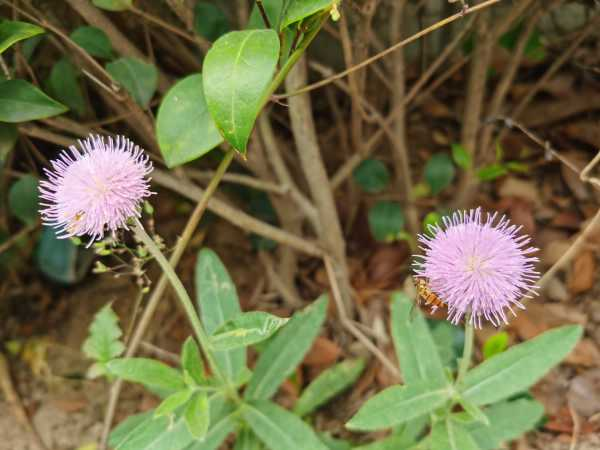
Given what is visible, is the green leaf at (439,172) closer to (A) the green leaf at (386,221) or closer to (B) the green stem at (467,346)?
(A) the green leaf at (386,221)

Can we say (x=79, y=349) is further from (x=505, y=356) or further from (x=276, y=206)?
(x=505, y=356)

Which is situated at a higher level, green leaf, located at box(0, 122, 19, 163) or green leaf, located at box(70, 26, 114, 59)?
green leaf, located at box(70, 26, 114, 59)

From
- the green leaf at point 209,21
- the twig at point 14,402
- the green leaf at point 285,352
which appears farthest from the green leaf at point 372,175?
the twig at point 14,402

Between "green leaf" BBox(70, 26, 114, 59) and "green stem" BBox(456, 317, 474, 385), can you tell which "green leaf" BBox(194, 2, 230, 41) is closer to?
"green leaf" BBox(70, 26, 114, 59)

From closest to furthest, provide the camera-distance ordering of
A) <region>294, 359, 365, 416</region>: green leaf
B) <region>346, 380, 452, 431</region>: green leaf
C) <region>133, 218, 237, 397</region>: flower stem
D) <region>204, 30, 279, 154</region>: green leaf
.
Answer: <region>204, 30, 279, 154</region>: green leaf
<region>133, 218, 237, 397</region>: flower stem
<region>346, 380, 452, 431</region>: green leaf
<region>294, 359, 365, 416</region>: green leaf

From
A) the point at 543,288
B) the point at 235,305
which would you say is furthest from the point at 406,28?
the point at 235,305

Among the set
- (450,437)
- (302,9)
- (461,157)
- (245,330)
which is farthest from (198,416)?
(461,157)

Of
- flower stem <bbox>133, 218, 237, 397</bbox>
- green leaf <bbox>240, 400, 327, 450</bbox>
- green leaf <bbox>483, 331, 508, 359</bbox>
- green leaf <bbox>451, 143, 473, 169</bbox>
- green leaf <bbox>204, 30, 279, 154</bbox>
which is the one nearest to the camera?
green leaf <bbox>204, 30, 279, 154</bbox>

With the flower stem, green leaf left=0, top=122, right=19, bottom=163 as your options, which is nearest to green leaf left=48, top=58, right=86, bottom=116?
green leaf left=0, top=122, right=19, bottom=163

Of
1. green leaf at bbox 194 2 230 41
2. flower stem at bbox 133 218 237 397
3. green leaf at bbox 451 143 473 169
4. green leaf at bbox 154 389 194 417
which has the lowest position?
green leaf at bbox 154 389 194 417
